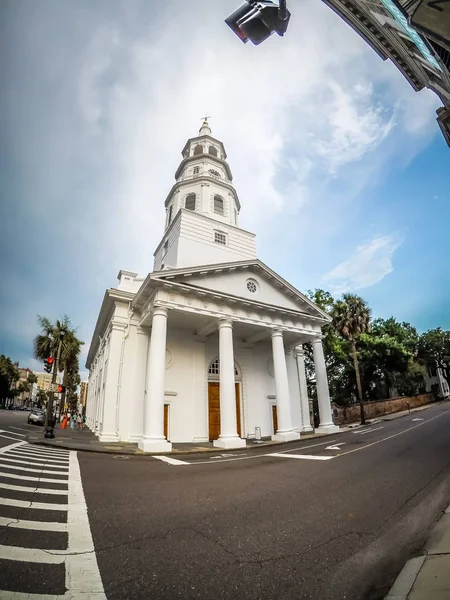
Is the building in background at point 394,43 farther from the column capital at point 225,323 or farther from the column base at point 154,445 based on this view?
the column base at point 154,445

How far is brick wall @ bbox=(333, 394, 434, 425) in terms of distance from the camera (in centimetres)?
2931

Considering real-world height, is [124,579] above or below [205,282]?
below

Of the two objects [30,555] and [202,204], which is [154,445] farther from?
[202,204]

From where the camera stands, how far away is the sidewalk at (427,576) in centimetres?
226

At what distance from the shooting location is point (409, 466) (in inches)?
317

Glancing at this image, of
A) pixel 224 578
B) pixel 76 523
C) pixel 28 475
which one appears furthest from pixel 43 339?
pixel 224 578

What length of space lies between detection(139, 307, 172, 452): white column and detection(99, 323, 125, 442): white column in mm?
3905

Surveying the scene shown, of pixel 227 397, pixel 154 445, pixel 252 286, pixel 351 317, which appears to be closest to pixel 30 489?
pixel 154 445

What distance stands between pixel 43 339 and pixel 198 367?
74.4 feet

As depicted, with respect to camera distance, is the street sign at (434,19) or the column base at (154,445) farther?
the column base at (154,445)

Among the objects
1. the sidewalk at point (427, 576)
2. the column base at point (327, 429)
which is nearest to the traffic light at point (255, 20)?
the sidewalk at point (427, 576)

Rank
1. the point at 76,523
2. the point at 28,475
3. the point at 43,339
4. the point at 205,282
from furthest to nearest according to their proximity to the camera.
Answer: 1. the point at 43,339
2. the point at 205,282
3. the point at 28,475
4. the point at 76,523

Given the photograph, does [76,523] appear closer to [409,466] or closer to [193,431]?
[409,466]

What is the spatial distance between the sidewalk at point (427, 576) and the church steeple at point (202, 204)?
1833 centimetres
